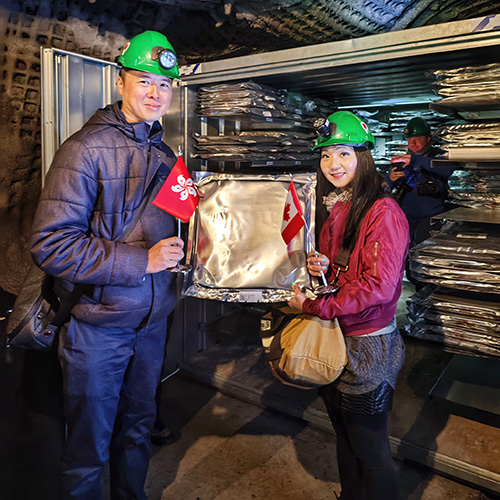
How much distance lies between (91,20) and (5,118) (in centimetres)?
95

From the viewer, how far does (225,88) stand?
9.90 ft

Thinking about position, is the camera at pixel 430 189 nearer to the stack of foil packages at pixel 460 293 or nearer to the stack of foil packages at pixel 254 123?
the stack of foil packages at pixel 254 123

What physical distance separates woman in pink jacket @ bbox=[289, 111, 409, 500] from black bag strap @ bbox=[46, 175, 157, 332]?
680 mm

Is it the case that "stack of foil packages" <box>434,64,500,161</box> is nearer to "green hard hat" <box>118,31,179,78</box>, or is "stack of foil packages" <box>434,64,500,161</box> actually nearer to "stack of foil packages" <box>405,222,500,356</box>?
"stack of foil packages" <box>405,222,500,356</box>

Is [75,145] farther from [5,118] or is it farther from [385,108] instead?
[385,108]

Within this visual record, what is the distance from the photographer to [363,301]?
5.68ft

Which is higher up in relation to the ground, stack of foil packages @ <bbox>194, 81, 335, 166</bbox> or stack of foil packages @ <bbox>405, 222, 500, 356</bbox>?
stack of foil packages @ <bbox>194, 81, 335, 166</bbox>

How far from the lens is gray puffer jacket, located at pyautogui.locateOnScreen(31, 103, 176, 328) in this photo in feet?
5.54

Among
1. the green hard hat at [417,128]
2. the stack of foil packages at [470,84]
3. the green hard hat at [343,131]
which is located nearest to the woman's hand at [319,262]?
the green hard hat at [343,131]

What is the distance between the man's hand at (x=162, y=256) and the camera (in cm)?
180

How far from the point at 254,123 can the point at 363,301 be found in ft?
6.47

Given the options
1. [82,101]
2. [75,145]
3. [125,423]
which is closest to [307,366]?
[125,423]

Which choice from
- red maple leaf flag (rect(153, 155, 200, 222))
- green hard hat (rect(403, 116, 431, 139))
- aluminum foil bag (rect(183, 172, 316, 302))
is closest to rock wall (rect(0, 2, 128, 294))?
aluminum foil bag (rect(183, 172, 316, 302))

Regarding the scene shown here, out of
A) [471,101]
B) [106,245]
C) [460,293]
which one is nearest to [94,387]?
[106,245]
